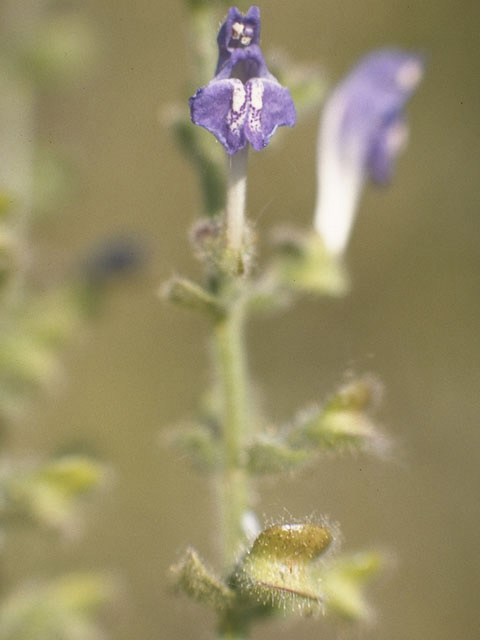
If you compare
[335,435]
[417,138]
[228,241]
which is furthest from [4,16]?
[417,138]

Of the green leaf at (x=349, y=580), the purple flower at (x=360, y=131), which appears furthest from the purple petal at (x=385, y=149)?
the green leaf at (x=349, y=580)

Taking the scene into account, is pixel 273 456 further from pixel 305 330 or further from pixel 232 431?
pixel 305 330

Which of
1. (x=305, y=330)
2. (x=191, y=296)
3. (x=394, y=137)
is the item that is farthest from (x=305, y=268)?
(x=305, y=330)

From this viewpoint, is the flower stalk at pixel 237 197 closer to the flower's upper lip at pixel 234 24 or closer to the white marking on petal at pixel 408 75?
the flower's upper lip at pixel 234 24

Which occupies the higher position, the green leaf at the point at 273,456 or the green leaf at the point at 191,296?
the green leaf at the point at 191,296

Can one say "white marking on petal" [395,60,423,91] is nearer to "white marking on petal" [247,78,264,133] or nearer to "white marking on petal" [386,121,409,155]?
"white marking on petal" [386,121,409,155]

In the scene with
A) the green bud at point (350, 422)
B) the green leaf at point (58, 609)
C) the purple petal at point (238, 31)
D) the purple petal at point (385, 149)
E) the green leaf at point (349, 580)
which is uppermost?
the purple petal at point (385, 149)

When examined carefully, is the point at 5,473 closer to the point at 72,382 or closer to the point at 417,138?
the point at 72,382
